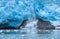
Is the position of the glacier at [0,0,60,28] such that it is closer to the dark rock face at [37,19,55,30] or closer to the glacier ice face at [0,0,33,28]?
the glacier ice face at [0,0,33,28]

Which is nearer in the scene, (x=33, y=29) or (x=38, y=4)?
(x=38, y=4)

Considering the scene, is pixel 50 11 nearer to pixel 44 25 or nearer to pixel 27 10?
pixel 44 25

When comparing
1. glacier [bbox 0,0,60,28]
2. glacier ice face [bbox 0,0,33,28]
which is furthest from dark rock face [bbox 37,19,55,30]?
glacier ice face [bbox 0,0,33,28]

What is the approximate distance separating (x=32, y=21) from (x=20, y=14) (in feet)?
1.86

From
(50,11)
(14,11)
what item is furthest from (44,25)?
(14,11)

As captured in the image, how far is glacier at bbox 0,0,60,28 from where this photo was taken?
26.0ft

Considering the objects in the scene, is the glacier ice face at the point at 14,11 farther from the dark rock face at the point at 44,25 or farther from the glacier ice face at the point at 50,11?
the dark rock face at the point at 44,25

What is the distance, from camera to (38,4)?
311 inches

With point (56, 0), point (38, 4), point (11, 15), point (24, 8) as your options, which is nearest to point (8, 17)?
point (11, 15)

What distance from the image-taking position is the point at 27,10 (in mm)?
7941

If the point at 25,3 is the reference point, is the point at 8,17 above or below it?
below

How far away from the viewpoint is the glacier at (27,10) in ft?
26.0

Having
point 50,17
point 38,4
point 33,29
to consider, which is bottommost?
point 33,29

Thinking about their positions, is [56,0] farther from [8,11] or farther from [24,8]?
[8,11]
